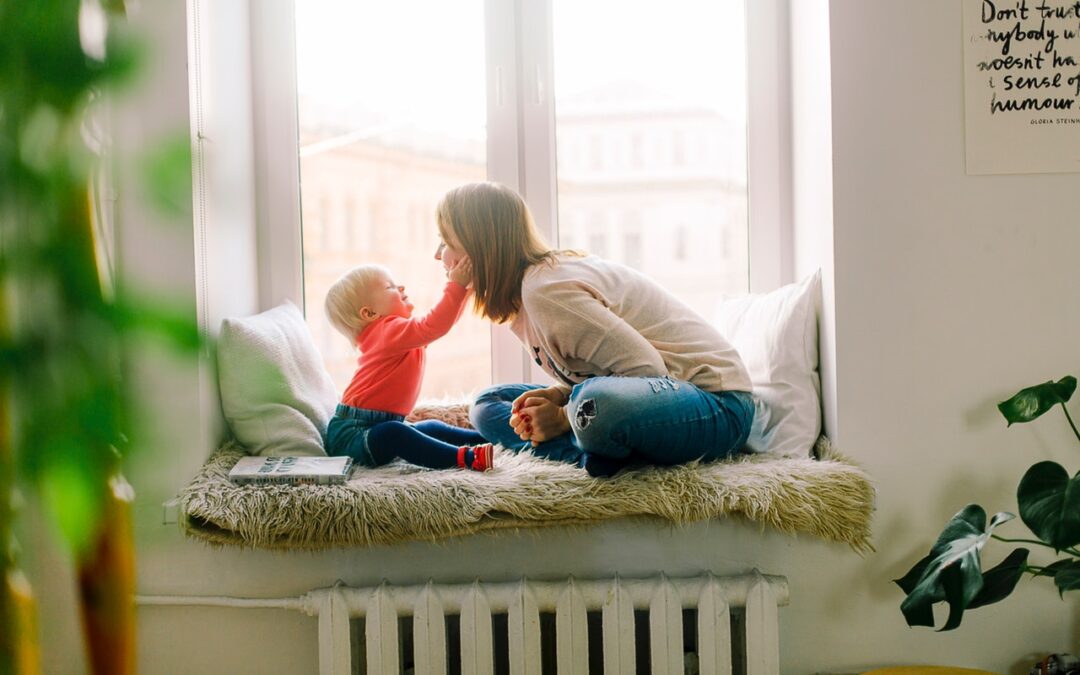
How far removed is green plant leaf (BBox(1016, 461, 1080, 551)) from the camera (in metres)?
1.31

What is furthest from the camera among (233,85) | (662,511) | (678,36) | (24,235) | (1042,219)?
(678,36)

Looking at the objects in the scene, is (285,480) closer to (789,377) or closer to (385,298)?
(385,298)

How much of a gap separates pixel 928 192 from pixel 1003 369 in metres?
0.36

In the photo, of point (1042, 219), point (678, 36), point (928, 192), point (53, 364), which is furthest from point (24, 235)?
point (678, 36)

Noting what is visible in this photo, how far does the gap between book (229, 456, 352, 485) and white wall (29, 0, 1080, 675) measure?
113 mm

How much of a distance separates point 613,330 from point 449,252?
0.43m

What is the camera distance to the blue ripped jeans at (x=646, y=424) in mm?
1460

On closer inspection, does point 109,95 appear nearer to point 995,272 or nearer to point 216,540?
point 216,540

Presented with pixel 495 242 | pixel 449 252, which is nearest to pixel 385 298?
pixel 449 252

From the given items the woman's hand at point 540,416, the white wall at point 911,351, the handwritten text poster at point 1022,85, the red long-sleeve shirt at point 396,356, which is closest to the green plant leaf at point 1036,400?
the white wall at point 911,351

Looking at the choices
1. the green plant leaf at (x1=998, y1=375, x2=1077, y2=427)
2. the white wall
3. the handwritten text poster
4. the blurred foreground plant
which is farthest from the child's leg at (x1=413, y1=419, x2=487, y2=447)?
the blurred foreground plant

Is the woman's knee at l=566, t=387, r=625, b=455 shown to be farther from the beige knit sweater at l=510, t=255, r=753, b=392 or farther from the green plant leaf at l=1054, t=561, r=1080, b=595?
the green plant leaf at l=1054, t=561, r=1080, b=595

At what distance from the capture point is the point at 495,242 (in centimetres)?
171

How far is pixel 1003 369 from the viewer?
5.22 feet
